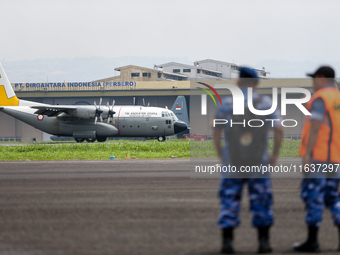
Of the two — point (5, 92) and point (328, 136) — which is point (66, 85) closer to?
point (5, 92)

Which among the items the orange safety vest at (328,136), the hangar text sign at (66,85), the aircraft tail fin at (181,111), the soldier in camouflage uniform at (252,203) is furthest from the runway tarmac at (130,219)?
the hangar text sign at (66,85)

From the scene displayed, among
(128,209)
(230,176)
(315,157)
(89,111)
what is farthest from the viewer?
(89,111)

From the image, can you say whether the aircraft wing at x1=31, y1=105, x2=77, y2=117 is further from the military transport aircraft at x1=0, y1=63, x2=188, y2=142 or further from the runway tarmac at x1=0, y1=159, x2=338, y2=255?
the runway tarmac at x1=0, y1=159, x2=338, y2=255

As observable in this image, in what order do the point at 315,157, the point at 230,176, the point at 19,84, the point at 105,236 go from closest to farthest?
A: the point at 230,176 → the point at 315,157 → the point at 105,236 → the point at 19,84

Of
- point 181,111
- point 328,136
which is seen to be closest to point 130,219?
point 328,136

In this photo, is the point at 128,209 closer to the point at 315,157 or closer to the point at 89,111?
the point at 315,157

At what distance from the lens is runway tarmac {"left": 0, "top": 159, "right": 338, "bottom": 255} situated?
5.02 meters

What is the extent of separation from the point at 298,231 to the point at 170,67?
106m

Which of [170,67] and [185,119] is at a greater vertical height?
[170,67]

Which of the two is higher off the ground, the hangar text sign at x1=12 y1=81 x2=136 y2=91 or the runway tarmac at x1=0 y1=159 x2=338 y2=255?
the hangar text sign at x1=12 y1=81 x2=136 y2=91

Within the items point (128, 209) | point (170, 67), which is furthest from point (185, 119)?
point (170, 67)

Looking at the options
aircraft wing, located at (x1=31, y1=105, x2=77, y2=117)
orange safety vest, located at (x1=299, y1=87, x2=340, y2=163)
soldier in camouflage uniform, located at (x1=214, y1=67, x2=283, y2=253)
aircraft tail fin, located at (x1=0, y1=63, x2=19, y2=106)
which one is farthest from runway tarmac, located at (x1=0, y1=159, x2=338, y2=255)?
aircraft tail fin, located at (x1=0, y1=63, x2=19, y2=106)

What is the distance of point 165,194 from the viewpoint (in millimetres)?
8797

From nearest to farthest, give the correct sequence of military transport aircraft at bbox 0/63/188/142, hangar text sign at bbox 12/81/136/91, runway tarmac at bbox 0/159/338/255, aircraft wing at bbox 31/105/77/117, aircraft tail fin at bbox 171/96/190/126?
runway tarmac at bbox 0/159/338/255
aircraft wing at bbox 31/105/77/117
military transport aircraft at bbox 0/63/188/142
aircraft tail fin at bbox 171/96/190/126
hangar text sign at bbox 12/81/136/91
